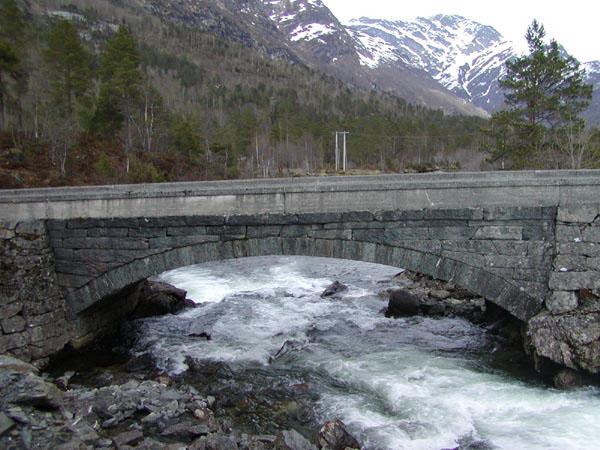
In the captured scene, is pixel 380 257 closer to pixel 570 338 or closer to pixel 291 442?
pixel 570 338

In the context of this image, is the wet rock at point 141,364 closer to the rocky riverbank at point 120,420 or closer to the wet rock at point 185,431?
the rocky riverbank at point 120,420

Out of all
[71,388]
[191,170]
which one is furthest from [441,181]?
[191,170]

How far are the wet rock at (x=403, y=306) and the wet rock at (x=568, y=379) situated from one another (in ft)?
18.9

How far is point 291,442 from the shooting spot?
7.39m

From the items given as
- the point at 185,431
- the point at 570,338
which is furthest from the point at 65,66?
the point at 570,338

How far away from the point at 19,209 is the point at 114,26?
104 meters

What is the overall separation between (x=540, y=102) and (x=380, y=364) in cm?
2070

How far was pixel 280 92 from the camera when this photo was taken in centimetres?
10575

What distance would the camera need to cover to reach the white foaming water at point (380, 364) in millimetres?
8315

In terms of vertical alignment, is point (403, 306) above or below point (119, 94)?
below

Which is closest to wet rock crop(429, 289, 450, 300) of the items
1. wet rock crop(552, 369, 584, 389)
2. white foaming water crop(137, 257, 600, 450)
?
white foaming water crop(137, 257, 600, 450)

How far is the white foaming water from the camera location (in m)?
8.31

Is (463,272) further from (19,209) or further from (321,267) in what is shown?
(321,267)

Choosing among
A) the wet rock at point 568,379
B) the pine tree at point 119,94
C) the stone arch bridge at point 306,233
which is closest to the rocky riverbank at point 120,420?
the stone arch bridge at point 306,233
